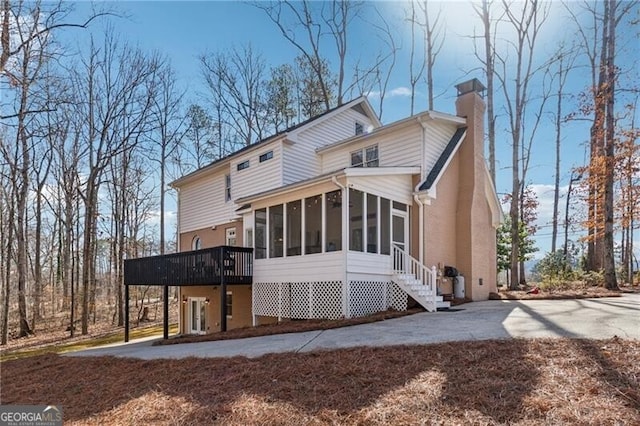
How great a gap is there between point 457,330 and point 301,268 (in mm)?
5522

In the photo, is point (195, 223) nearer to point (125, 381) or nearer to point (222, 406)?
point (125, 381)

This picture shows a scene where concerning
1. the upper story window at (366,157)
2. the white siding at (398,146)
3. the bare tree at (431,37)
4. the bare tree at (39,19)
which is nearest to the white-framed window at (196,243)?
the white siding at (398,146)

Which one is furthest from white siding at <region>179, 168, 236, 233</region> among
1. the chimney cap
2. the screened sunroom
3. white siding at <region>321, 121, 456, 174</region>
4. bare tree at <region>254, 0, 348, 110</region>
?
bare tree at <region>254, 0, 348, 110</region>

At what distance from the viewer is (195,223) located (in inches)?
822

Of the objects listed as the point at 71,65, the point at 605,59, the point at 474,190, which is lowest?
the point at 474,190

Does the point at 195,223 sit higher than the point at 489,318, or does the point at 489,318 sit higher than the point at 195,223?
the point at 195,223

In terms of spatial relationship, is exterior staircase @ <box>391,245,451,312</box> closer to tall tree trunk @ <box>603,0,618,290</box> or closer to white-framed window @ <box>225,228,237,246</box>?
tall tree trunk @ <box>603,0,618,290</box>

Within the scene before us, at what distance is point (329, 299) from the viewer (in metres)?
11.8

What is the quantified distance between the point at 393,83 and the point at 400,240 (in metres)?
18.6

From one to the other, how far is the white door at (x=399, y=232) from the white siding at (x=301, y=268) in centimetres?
223

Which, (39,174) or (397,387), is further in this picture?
(39,174)

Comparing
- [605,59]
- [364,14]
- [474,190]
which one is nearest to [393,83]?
[364,14]

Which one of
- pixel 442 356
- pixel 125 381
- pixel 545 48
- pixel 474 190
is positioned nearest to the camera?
pixel 442 356

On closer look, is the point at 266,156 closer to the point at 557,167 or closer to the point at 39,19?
the point at 39,19
